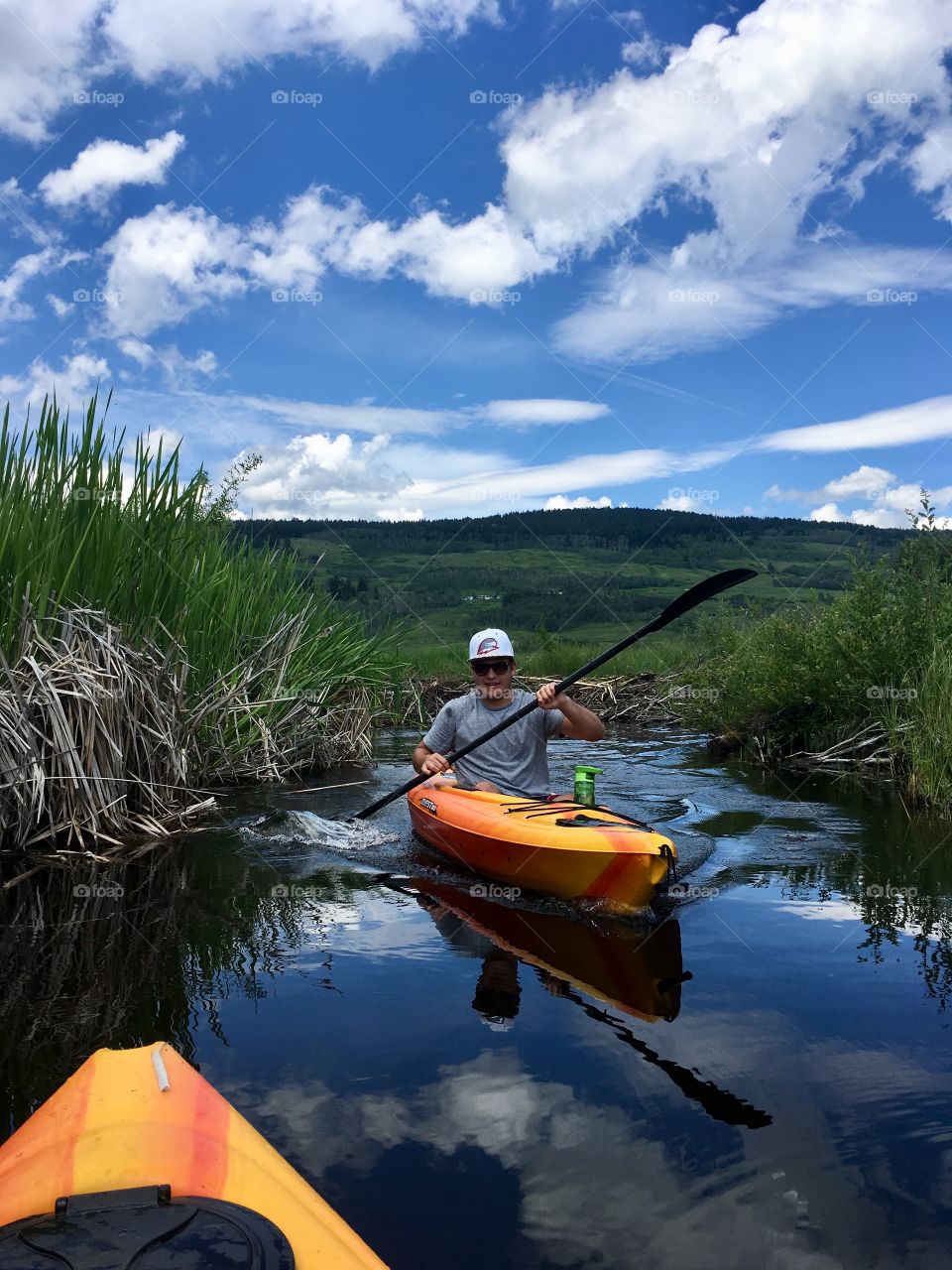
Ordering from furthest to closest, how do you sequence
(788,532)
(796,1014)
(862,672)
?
(788,532)
(862,672)
(796,1014)

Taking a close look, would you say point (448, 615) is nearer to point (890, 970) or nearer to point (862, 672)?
point (862, 672)

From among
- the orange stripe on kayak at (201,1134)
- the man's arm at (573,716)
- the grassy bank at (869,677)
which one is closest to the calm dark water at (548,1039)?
the orange stripe on kayak at (201,1134)

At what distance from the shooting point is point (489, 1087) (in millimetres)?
3244

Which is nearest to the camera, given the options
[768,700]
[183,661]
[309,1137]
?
[309,1137]

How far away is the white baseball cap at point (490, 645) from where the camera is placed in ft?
22.1

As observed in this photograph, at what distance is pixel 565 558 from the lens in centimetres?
10138

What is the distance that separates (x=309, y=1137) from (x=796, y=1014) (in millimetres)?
2152

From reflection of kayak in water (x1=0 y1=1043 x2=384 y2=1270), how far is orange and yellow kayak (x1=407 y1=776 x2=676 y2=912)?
2.92 meters

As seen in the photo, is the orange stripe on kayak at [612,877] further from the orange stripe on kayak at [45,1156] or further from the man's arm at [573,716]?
the orange stripe on kayak at [45,1156]

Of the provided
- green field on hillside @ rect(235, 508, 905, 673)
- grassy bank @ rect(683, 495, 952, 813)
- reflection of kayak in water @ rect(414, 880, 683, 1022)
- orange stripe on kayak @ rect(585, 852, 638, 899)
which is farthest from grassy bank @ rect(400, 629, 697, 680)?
green field on hillside @ rect(235, 508, 905, 673)

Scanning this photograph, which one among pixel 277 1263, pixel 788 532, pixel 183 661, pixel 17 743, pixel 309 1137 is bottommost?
pixel 309 1137

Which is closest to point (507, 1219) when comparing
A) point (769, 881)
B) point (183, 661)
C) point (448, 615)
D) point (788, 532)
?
point (769, 881)

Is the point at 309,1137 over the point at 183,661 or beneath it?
beneath

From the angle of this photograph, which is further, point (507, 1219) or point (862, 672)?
point (862, 672)
